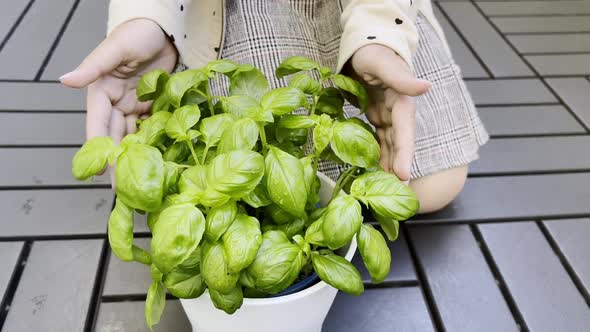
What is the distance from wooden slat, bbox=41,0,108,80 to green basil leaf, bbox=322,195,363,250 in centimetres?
98

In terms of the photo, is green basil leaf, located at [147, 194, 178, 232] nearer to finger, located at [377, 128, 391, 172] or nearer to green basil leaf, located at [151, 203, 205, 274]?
green basil leaf, located at [151, 203, 205, 274]

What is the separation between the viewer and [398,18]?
0.80 metres

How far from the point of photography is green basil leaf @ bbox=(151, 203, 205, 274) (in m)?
0.43

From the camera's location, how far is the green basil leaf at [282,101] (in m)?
0.51

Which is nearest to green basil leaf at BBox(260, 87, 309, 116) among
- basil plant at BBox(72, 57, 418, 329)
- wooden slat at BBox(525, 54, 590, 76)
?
basil plant at BBox(72, 57, 418, 329)

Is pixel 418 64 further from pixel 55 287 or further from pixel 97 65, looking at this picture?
pixel 55 287

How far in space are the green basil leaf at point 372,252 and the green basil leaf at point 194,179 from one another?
159mm

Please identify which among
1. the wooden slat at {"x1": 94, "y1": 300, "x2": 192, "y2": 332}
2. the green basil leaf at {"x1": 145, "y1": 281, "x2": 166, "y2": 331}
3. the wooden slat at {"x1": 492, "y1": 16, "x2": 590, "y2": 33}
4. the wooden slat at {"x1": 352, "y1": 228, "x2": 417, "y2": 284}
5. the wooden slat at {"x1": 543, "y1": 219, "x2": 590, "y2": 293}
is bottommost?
the wooden slat at {"x1": 543, "y1": 219, "x2": 590, "y2": 293}

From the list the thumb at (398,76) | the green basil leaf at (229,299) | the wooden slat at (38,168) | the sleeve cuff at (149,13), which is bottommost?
the wooden slat at (38,168)

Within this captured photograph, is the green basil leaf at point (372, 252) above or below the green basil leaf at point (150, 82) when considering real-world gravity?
below

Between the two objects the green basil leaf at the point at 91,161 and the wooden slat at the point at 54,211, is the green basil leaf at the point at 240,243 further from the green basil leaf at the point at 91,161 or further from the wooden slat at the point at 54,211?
the wooden slat at the point at 54,211

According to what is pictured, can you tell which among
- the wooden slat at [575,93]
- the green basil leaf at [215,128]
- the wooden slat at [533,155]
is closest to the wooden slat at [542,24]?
the wooden slat at [575,93]

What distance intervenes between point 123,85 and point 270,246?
374 mm

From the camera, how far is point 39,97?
1155mm
